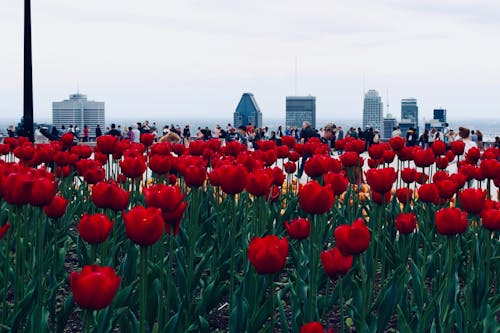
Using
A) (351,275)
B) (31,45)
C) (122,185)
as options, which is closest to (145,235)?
(351,275)

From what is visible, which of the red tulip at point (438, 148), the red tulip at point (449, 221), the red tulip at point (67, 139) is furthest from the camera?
the red tulip at point (67, 139)

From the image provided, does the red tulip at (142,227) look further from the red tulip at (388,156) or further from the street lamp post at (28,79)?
the street lamp post at (28,79)

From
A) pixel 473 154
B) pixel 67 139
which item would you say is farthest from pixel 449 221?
pixel 67 139

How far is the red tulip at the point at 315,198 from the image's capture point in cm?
347

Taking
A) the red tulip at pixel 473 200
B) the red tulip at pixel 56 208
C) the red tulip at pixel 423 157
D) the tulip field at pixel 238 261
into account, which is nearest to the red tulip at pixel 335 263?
the tulip field at pixel 238 261

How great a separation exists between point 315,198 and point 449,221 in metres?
0.76

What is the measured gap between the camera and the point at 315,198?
3471mm

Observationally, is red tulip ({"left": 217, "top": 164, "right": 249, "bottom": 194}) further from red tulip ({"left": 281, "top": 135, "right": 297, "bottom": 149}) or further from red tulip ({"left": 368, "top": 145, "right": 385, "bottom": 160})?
red tulip ({"left": 281, "top": 135, "right": 297, "bottom": 149})

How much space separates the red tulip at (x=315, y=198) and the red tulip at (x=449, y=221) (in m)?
0.64

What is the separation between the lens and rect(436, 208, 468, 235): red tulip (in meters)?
3.74

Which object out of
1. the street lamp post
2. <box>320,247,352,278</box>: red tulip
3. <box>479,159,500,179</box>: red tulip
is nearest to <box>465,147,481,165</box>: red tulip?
<box>479,159,500,179</box>: red tulip

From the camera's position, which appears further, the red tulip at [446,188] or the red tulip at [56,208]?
the red tulip at [446,188]

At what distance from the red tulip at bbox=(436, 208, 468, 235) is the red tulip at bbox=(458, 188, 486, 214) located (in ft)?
1.71

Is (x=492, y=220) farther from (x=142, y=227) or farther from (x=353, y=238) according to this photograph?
(x=142, y=227)
